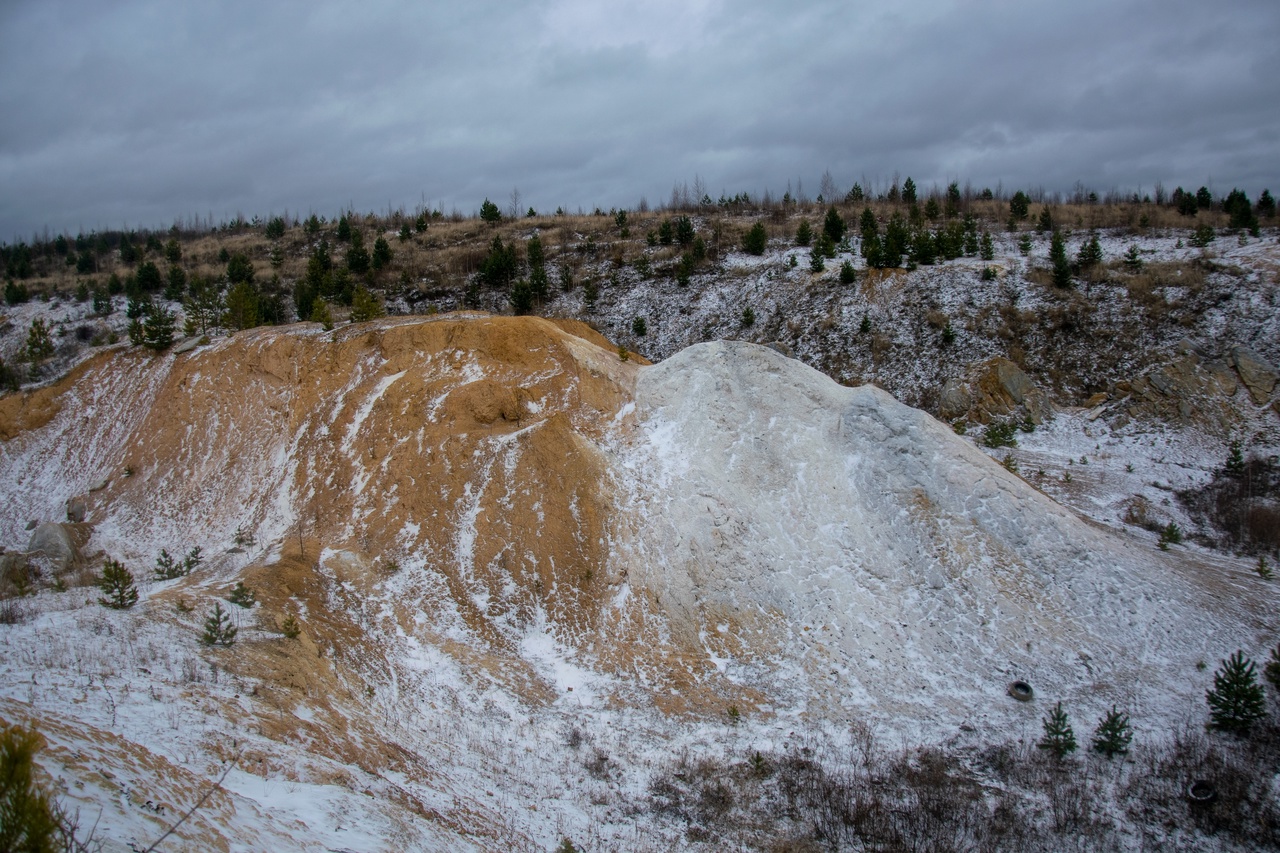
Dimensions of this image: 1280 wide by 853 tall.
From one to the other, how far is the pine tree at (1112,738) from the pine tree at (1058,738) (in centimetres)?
41

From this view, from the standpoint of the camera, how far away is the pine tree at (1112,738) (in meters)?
10.9

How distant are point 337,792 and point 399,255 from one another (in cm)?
4783

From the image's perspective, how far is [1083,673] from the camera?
13336 millimetres

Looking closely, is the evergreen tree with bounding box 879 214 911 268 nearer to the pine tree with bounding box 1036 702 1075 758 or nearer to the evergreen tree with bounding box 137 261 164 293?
the pine tree with bounding box 1036 702 1075 758

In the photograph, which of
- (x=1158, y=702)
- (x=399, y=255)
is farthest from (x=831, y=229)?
(x=1158, y=702)

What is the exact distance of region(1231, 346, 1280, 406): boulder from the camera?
25.4 m

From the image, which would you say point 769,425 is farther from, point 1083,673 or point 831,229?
point 831,229

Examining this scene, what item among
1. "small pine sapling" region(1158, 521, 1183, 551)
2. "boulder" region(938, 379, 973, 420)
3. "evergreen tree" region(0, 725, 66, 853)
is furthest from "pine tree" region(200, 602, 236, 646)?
"boulder" region(938, 379, 973, 420)

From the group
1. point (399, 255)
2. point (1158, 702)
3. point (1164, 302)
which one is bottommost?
point (1158, 702)

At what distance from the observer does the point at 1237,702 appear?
1142 centimetres

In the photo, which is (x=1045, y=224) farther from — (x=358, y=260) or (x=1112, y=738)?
(x=358, y=260)

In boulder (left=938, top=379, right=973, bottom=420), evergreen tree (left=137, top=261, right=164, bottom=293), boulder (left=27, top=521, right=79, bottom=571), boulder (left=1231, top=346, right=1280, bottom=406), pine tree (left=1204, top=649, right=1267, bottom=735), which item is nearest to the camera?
pine tree (left=1204, top=649, right=1267, bottom=735)

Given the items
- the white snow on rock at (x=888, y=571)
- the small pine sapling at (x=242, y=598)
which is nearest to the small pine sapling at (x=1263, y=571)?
the white snow on rock at (x=888, y=571)

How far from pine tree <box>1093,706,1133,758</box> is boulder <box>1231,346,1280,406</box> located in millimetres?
21751
